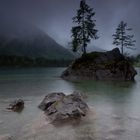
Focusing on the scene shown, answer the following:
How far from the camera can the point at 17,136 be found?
11.4m

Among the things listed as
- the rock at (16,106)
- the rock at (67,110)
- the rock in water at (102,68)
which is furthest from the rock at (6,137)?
the rock in water at (102,68)

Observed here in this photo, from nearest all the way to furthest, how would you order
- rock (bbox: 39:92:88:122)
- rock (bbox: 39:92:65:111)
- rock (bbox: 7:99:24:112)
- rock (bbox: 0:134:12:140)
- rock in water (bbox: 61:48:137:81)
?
1. rock (bbox: 0:134:12:140)
2. rock (bbox: 39:92:88:122)
3. rock (bbox: 7:99:24:112)
4. rock (bbox: 39:92:65:111)
5. rock in water (bbox: 61:48:137:81)

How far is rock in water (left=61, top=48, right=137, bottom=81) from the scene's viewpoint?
50.5m

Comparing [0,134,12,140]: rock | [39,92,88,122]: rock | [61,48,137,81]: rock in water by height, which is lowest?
[0,134,12,140]: rock

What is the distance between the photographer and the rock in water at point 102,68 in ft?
166

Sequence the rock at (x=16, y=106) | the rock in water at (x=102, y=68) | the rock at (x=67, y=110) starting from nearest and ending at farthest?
the rock at (x=67, y=110)
the rock at (x=16, y=106)
the rock in water at (x=102, y=68)

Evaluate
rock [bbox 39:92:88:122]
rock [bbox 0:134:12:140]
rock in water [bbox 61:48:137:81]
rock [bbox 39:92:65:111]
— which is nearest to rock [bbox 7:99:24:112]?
rock [bbox 39:92:65:111]

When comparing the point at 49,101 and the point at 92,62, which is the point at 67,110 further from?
the point at 92,62

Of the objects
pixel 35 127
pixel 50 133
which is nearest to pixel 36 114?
pixel 35 127

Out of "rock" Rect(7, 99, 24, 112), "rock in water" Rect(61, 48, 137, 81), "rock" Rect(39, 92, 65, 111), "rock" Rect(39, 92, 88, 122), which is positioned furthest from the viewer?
"rock in water" Rect(61, 48, 137, 81)

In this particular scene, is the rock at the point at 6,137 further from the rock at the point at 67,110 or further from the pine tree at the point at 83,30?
the pine tree at the point at 83,30

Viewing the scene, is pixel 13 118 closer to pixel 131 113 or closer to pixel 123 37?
pixel 131 113

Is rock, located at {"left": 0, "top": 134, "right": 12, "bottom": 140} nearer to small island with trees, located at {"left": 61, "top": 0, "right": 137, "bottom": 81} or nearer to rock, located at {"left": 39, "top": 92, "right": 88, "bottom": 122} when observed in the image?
rock, located at {"left": 39, "top": 92, "right": 88, "bottom": 122}

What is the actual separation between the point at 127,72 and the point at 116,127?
1544 inches
